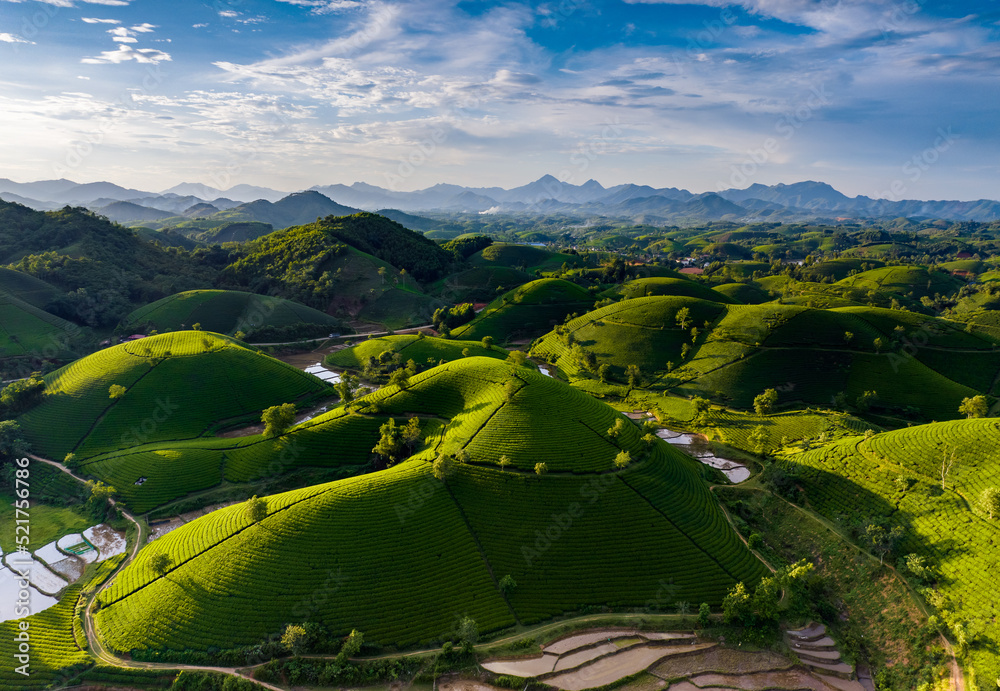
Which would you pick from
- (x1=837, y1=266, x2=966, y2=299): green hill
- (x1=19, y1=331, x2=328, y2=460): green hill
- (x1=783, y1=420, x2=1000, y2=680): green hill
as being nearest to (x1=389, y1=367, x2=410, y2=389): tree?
(x1=19, y1=331, x2=328, y2=460): green hill

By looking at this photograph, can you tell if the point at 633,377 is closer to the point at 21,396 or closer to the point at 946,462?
the point at 946,462

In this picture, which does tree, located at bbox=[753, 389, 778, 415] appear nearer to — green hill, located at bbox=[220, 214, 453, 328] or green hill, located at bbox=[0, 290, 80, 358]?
green hill, located at bbox=[220, 214, 453, 328]

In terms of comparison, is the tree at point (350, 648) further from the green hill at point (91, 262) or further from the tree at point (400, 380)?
the green hill at point (91, 262)

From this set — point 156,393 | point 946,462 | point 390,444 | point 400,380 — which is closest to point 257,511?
point 390,444

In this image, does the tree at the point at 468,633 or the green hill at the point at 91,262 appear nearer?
the tree at the point at 468,633

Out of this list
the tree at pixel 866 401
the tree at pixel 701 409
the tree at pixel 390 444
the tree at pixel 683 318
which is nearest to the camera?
the tree at pixel 390 444

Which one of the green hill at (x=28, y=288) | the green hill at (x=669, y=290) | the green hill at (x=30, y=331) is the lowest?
the green hill at (x=30, y=331)

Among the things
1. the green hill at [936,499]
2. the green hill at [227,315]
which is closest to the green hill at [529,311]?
the green hill at [227,315]
